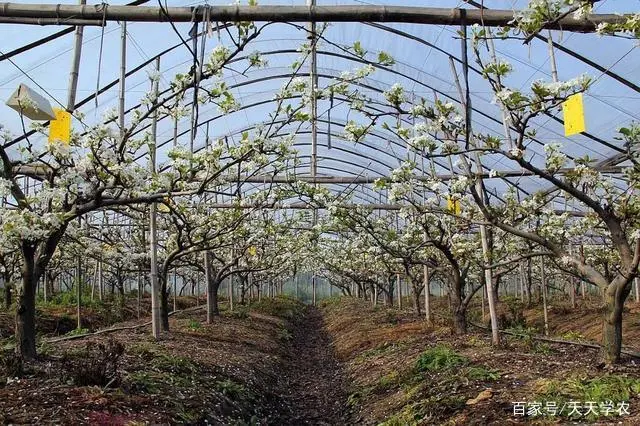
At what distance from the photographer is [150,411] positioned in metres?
6.42

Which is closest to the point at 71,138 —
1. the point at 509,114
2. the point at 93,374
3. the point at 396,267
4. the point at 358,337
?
the point at 93,374

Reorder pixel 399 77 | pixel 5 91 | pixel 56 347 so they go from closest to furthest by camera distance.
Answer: pixel 56 347, pixel 5 91, pixel 399 77

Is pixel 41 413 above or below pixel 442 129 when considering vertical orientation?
below

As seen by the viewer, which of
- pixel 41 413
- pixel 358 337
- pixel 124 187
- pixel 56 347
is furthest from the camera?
pixel 358 337

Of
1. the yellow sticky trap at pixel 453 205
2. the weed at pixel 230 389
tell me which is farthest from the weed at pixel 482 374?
the weed at pixel 230 389

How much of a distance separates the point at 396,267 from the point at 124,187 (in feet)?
47.7

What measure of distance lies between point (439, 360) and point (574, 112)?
4.98 m

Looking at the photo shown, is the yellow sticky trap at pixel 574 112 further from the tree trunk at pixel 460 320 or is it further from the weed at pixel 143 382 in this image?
the tree trunk at pixel 460 320

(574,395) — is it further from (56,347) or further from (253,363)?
(56,347)

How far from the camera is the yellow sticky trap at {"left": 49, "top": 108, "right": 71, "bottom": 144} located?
253 inches

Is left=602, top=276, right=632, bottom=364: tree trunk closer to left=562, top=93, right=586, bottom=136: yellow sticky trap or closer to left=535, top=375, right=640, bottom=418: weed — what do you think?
left=535, top=375, right=640, bottom=418: weed

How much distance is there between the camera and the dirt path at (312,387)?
903 centimetres

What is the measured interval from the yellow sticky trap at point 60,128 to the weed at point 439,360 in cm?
621

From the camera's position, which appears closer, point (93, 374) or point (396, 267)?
point (93, 374)
